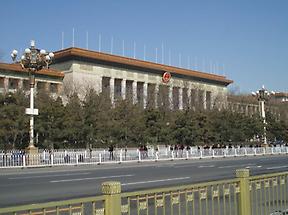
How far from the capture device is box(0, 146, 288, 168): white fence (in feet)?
87.2

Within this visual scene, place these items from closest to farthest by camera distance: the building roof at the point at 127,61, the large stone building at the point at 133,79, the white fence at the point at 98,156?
the white fence at the point at 98,156 < the large stone building at the point at 133,79 < the building roof at the point at 127,61

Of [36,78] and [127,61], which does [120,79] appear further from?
[36,78]

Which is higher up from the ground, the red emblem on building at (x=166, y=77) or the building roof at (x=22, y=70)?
the red emblem on building at (x=166, y=77)

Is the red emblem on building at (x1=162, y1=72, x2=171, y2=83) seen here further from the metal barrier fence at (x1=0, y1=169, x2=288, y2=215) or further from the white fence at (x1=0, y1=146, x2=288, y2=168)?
the metal barrier fence at (x1=0, y1=169, x2=288, y2=215)

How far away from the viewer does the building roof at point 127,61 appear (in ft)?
234

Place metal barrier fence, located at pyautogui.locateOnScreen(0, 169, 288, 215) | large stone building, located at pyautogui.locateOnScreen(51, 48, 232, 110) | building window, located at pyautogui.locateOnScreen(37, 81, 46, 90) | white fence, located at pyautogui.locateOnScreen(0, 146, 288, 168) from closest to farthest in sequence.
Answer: metal barrier fence, located at pyautogui.locateOnScreen(0, 169, 288, 215) < white fence, located at pyautogui.locateOnScreen(0, 146, 288, 168) < building window, located at pyautogui.locateOnScreen(37, 81, 46, 90) < large stone building, located at pyautogui.locateOnScreen(51, 48, 232, 110)

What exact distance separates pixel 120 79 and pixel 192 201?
75492 mm

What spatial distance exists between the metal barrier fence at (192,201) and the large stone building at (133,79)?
53241 mm

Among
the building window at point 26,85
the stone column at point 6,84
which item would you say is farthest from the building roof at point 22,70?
the building window at point 26,85

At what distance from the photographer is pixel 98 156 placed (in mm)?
31078

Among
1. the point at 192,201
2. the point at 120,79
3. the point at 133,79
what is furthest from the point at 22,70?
the point at 192,201

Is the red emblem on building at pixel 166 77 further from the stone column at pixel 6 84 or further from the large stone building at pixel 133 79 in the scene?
the stone column at pixel 6 84

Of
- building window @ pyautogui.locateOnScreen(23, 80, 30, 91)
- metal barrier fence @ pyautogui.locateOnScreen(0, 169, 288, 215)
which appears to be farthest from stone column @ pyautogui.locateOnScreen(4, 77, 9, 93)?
metal barrier fence @ pyautogui.locateOnScreen(0, 169, 288, 215)

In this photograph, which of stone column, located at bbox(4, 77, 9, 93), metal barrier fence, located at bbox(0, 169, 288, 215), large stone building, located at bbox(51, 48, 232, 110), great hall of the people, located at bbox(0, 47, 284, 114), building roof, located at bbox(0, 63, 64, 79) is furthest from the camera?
large stone building, located at bbox(51, 48, 232, 110)
